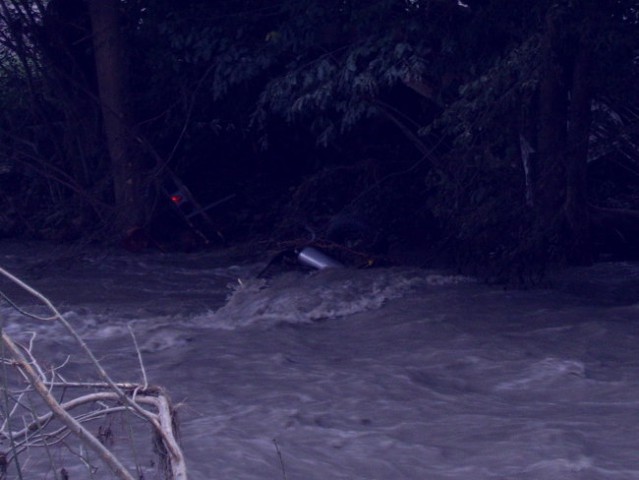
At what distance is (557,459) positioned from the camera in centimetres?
543

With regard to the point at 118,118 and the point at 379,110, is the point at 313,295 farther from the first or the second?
the point at 118,118

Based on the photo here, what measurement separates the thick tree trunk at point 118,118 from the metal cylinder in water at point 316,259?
2.56 m

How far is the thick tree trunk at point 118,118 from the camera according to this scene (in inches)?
511

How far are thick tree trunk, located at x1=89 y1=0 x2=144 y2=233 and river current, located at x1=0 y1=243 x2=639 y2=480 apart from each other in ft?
2.28

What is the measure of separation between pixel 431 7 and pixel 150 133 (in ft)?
15.8

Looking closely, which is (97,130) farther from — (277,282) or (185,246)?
(277,282)

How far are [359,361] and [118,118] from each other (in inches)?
247

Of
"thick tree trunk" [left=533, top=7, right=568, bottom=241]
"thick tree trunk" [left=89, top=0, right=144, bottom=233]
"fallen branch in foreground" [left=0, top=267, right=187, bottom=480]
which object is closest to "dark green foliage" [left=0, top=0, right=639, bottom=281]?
"thick tree trunk" [left=533, top=7, right=568, bottom=241]

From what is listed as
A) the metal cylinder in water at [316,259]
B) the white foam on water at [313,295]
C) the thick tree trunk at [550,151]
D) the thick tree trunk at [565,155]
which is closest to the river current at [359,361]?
the white foam on water at [313,295]

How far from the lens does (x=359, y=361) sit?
7.96m

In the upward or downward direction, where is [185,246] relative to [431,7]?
downward

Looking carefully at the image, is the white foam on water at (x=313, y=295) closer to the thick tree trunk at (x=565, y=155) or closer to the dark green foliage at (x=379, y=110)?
the dark green foliage at (x=379, y=110)

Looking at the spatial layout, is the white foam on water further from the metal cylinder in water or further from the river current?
the metal cylinder in water

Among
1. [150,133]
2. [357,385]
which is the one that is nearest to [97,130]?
[150,133]
